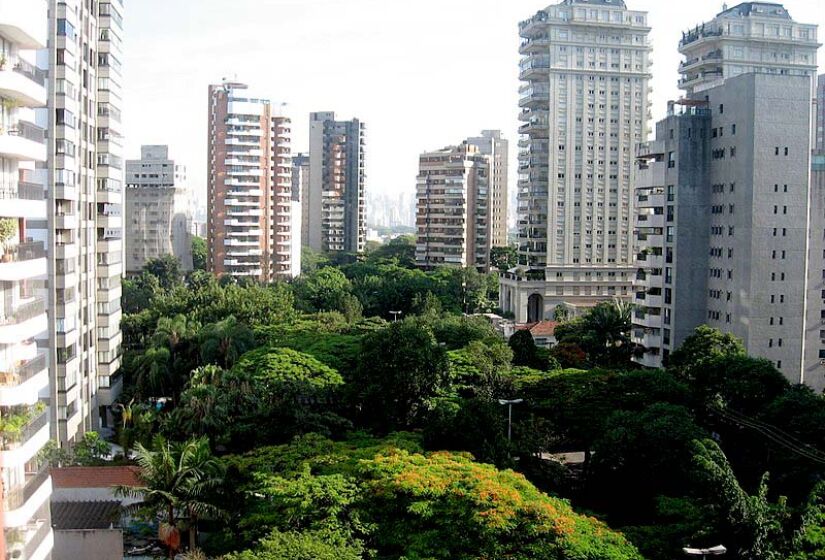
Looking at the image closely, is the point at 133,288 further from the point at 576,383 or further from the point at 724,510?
the point at 724,510

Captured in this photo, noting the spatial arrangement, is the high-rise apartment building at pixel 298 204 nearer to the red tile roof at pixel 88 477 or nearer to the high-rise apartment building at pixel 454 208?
the high-rise apartment building at pixel 454 208

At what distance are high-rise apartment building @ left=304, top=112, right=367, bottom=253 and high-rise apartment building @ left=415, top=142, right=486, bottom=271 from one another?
18.1 meters

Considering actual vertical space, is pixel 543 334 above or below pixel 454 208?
below

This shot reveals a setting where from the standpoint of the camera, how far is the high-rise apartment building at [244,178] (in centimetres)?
8700

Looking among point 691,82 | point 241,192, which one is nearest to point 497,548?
point 691,82

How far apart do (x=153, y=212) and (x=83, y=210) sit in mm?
70674

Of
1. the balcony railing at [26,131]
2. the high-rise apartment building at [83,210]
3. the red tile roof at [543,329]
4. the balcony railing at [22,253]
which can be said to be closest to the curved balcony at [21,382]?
the balcony railing at [22,253]

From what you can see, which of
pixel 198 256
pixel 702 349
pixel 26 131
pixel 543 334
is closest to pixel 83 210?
pixel 26 131

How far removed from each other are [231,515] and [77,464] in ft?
31.0

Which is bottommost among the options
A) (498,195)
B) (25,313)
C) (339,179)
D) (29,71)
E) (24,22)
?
(25,313)

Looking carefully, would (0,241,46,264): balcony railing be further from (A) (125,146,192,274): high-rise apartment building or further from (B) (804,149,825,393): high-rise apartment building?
(A) (125,146,192,274): high-rise apartment building

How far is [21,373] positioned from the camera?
1641 cm

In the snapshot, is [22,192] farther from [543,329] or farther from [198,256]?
[198,256]

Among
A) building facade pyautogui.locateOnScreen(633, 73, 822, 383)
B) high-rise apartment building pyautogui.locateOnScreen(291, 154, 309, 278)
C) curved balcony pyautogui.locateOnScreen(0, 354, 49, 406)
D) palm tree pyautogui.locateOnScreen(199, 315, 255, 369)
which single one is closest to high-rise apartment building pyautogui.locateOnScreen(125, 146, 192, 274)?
high-rise apartment building pyautogui.locateOnScreen(291, 154, 309, 278)
